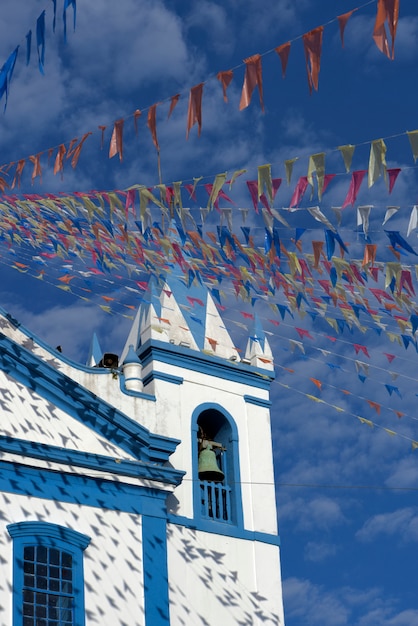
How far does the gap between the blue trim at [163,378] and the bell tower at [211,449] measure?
0.05 ft

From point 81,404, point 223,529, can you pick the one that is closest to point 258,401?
point 223,529

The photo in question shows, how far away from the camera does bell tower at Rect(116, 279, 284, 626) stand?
15000mm

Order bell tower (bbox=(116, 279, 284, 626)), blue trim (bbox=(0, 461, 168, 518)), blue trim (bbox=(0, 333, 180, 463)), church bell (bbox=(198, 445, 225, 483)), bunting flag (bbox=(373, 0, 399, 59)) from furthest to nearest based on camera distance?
church bell (bbox=(198, 445, 225, 483)) < bell tower (bbox=(116, 279, 284, 626)) < blue trim (bbox=(0, 333, 180, 463)) < blue trim (bbox=(0, 461, 168, 518)) < bunting flag (bbox=(373, 0, 399, 59))

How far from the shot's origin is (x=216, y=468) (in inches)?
623

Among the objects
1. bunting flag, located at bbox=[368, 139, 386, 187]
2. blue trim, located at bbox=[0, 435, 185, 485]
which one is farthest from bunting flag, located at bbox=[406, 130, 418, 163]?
blue trim, located at bbox=[0, 435, 185, 485]

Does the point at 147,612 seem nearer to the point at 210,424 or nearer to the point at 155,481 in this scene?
the point at 155,481

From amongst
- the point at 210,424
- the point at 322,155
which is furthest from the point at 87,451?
the point at 322,155

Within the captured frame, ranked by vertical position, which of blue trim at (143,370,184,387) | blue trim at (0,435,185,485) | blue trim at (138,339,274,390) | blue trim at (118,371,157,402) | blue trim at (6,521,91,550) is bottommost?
blue trim at (6,521,91,550)

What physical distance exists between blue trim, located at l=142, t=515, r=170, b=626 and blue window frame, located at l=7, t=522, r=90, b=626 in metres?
0.94

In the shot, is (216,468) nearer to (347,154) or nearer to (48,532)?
(48,532)

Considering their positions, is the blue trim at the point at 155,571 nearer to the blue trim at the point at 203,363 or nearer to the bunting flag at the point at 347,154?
the blue trim at the point at 203,363

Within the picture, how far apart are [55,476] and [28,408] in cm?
104

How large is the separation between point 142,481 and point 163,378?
88.2 inches

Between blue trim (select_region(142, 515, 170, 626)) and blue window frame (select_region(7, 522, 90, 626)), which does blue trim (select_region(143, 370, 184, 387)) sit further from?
blue window frame (select_region(7, 522, 90, 626))
